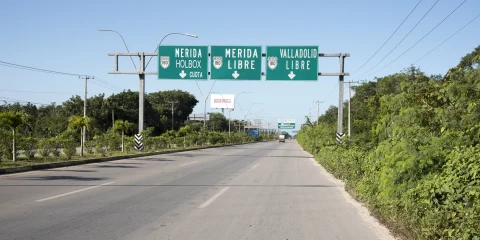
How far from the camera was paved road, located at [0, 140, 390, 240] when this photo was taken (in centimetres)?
732

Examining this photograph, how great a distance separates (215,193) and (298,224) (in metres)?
4.39

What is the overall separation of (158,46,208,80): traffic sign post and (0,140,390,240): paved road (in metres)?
13.2

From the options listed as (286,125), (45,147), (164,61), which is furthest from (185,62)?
(286,125)

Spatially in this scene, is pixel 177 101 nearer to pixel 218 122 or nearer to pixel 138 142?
pixel 218 122

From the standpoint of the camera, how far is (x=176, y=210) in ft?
30.8

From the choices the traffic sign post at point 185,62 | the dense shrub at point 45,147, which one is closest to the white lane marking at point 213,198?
the dense shrub at point 45,147

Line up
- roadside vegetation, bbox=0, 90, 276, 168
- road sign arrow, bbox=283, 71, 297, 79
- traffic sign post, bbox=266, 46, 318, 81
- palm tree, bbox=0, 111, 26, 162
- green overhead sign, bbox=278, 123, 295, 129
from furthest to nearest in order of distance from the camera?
green overhead sign, bbox=278, 123, 295, 129 → road sign arrow, bbox=283, 71, 297, 79 → traffic sign post, bbox=266, 46, 318, 81 → roadside vegetation, bbox=0, 90, 276, 168 → palm tree, bbox=0, 111, 26, 162

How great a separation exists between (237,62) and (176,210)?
1858 cm

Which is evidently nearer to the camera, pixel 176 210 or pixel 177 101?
pixel 176 210

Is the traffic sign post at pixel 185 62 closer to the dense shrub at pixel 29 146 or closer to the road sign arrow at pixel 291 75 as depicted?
the road sign arrow at pixel 291 75

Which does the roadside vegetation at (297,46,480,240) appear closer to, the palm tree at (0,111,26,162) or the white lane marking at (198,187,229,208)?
the white lane marking at (198,187,229,208)

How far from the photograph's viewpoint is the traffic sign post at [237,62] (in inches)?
1067

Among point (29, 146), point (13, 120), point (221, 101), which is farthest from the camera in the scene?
point (221, 101)

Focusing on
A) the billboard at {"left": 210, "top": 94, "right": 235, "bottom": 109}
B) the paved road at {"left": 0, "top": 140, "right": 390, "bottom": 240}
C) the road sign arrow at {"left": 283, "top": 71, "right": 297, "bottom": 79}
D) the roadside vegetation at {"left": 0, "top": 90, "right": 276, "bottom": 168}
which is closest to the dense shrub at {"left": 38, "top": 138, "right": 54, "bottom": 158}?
the roadside vegetation at {"left": 0, "top": 90, "right": 276, "bottom": 168}
